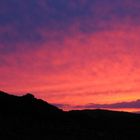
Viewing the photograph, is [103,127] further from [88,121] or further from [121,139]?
[121,139]

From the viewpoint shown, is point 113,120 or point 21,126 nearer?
point 21,126

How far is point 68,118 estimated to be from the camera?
68.6 m

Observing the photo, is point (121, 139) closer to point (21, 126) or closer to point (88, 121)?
point (88, 121)

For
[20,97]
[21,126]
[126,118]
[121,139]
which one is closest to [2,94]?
[20,97]

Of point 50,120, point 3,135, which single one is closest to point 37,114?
point 50,120

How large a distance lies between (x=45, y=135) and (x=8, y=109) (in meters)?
11.5

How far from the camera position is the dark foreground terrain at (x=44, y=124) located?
52.8 meters

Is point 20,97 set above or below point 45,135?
above

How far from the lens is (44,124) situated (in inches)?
2339

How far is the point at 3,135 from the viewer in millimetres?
47500

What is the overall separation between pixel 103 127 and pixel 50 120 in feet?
41.2

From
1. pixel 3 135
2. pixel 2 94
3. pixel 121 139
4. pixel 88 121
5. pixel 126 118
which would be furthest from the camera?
pixel 126 118

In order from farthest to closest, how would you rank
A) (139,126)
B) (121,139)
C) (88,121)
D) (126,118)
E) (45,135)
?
(126,118), (139,126), (88,121), (121,139), (45,135)

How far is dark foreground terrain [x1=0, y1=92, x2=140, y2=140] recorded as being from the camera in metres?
52.8
